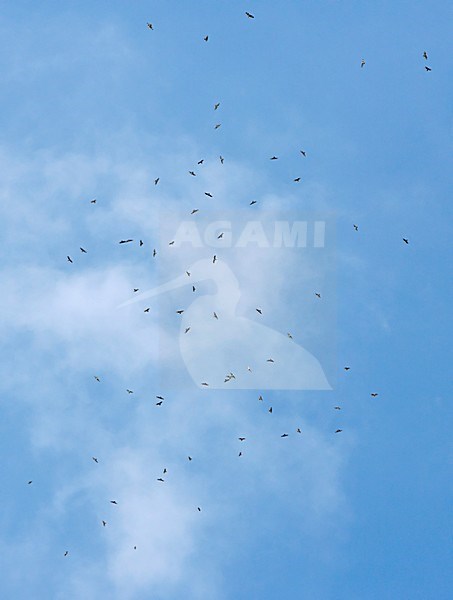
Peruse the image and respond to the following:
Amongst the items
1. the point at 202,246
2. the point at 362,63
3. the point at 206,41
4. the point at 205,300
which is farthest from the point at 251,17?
the point at 205,300

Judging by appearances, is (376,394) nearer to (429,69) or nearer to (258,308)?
(258,308)

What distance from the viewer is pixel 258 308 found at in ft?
113

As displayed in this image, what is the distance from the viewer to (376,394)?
3331 cm

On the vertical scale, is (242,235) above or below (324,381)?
above

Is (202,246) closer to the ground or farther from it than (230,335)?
farther from it

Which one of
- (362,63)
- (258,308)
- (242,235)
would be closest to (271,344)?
(258,308)

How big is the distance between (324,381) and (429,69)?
1455 centimetres

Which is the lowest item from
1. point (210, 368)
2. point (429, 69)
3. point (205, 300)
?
point (210, 368)

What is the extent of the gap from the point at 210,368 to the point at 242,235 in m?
6.38

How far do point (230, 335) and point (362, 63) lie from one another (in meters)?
13.6

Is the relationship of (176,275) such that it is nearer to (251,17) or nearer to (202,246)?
(202,246)

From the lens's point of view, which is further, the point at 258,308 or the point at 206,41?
the point at 258,308

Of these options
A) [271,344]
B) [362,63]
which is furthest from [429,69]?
[271,344]

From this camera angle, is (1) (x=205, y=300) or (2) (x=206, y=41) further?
(1) (x=205, y=300)
